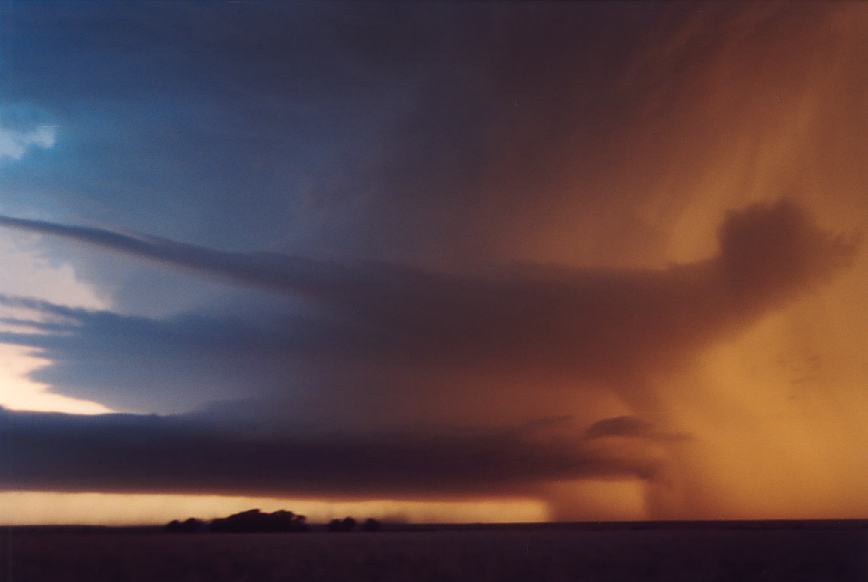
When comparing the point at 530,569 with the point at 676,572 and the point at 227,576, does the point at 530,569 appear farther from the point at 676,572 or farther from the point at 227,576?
the point at 227,576

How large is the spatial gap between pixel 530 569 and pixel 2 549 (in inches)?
1402

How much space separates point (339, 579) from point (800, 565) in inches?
1122

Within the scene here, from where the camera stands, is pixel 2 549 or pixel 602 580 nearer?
pixel 602 580

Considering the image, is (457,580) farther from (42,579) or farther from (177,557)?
(177,557)

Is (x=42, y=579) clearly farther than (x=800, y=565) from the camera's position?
No

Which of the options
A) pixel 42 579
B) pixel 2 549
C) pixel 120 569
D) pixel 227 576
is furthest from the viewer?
pixel 2 549

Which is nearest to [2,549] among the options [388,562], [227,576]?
[227,576]

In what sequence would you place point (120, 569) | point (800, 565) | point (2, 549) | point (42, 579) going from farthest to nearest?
point (2, 549) < point (800, 565) < point (120, 569) < point (42, 579)

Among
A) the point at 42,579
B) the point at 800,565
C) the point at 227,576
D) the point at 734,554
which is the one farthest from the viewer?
the point at 734,554

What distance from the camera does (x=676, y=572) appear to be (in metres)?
44.9

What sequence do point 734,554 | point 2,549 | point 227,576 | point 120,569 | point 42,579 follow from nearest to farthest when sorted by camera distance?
point 42,579 → point 227,576 → point 120,569 → point 2,549 → point 734,554

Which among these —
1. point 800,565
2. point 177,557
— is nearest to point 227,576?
point 177,557

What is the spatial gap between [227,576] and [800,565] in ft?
110

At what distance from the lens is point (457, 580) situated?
39.8m
